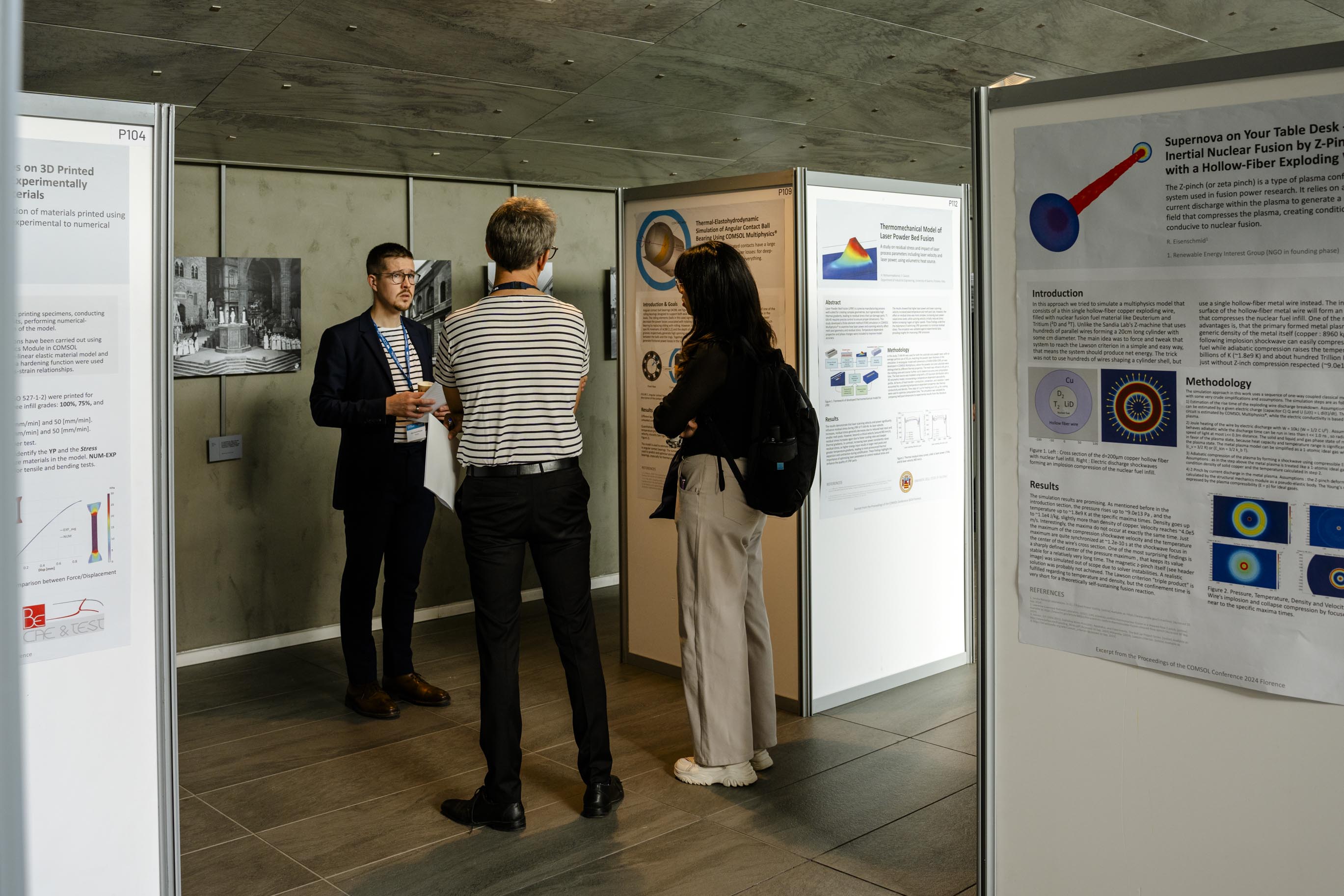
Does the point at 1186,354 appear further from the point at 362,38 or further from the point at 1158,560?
the point at 362,38

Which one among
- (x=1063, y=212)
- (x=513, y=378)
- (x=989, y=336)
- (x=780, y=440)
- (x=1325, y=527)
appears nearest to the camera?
(x=1325, y=527)

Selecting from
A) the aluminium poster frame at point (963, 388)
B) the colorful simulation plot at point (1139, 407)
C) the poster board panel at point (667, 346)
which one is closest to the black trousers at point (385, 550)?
the poster board panel at point (667, 346)

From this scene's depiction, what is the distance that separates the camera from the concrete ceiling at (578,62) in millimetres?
3631

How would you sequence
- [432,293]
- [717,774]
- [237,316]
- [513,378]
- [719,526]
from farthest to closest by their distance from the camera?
[432,293]
[237,316]
[717,774]
[719,526]
[513,378]

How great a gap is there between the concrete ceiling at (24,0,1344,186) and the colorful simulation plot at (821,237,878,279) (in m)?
0.80

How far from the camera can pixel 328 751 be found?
4277mm

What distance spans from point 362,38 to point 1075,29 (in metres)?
2.79

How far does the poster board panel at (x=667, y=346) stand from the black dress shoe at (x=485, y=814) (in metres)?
1.18

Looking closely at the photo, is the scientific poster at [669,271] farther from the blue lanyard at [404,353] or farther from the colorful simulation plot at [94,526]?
the colorful simulation plot at [94,526]

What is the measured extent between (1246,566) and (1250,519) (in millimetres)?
84

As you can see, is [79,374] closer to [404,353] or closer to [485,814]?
[485,814]

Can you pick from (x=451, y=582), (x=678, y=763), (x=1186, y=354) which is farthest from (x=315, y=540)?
(x=1186, y=354)

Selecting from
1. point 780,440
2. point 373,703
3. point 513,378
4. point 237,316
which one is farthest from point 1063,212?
point 237,316

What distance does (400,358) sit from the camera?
4.74 metres
